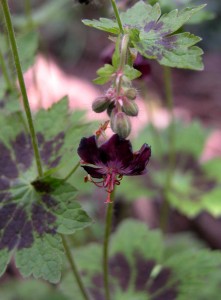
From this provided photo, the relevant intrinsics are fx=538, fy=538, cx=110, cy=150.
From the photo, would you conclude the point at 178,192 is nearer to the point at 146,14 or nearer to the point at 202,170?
the point at 202,170

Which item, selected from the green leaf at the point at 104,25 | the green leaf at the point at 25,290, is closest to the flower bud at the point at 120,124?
the green leaf at the point at 104,25

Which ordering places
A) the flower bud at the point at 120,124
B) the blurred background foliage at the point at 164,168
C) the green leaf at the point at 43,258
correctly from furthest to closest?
the blurred background foliage at the point at 164,168 < the green leaf at the point at 43,258 < the flower bud at the point at 120,124

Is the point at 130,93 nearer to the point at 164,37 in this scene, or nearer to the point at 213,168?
the point at 164,37

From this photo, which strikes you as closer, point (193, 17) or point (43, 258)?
point (43, 258)

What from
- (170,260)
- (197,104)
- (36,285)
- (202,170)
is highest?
(197,104)

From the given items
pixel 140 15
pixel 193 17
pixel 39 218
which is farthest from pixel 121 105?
pixel 193 17

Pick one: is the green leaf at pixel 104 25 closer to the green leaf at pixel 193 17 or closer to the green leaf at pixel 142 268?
the green leaf at pixel 193 17

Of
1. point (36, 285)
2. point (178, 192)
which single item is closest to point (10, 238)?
point (36, 285)

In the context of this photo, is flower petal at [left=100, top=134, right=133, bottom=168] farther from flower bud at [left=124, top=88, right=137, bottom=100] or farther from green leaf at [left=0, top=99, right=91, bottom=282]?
green leaf at [left=0, top=99, right=91, bottom=282]
